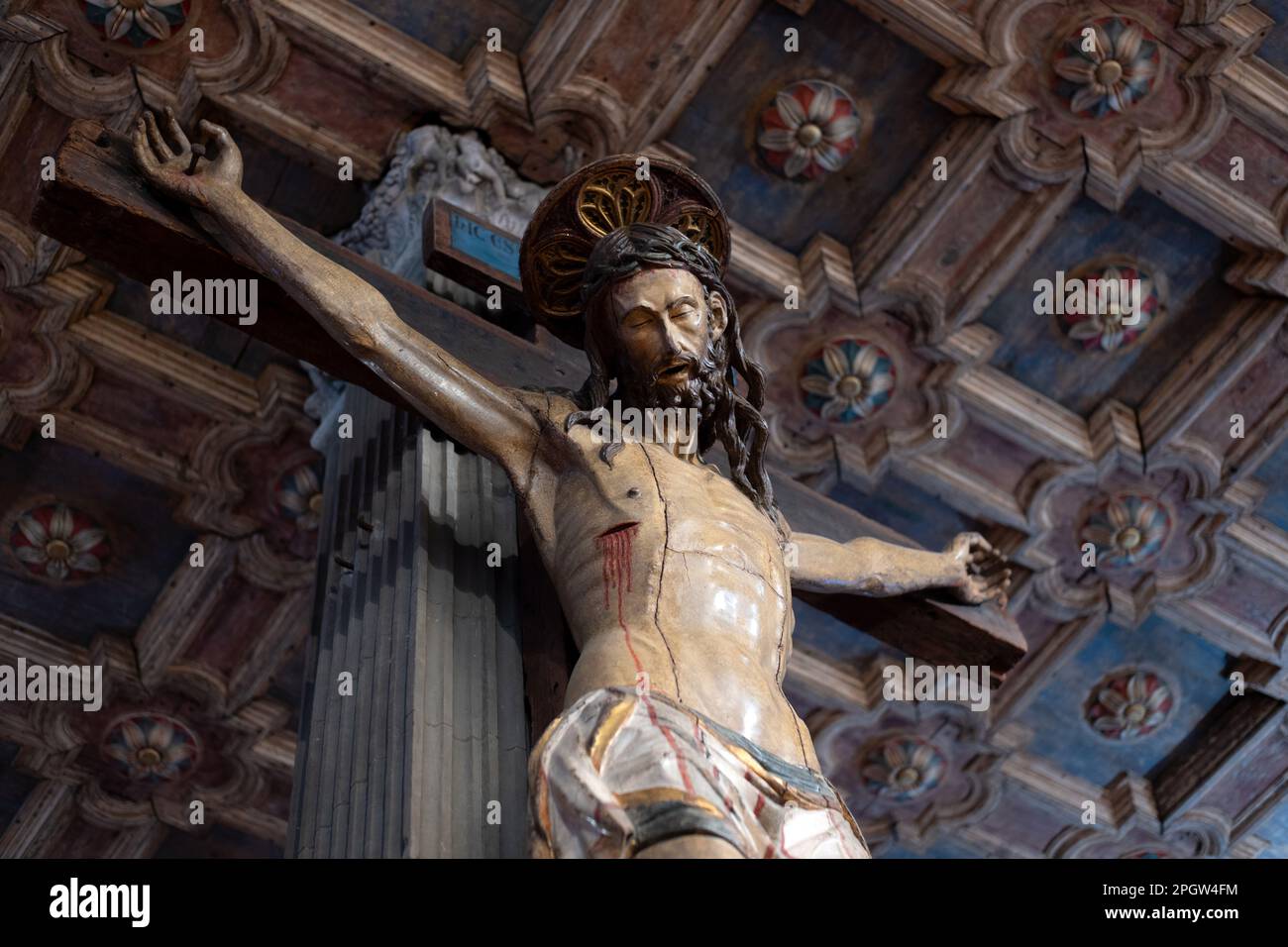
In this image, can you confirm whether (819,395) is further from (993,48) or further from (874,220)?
(993,48)

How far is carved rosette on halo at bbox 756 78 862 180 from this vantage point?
785cm

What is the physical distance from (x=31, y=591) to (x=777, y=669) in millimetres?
5755

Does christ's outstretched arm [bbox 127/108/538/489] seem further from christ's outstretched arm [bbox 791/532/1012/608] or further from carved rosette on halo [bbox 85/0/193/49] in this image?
carved rosette on halo [bbox 85/0/193/49]

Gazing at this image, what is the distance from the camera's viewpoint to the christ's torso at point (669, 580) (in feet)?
12.1

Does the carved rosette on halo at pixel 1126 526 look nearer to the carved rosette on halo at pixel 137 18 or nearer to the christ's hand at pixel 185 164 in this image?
the carved rosette on halo at pixel 137 18

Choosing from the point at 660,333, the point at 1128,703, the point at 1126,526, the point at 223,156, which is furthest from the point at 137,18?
the point at 1128,703

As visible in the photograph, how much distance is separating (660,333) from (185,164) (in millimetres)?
1285

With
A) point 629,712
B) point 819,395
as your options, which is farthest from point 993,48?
point 629,712

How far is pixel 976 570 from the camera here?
5.46m

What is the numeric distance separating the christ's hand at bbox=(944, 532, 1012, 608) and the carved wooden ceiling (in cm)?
294

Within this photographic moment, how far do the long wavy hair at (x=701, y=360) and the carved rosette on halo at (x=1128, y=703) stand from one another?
230 inches

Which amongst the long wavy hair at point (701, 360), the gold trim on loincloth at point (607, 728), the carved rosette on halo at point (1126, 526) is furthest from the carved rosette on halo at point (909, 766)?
the gold trim on loincloth at point (607, 728)

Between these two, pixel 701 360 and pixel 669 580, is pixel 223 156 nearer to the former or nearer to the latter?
pixel 701 360

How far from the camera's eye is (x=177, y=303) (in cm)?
489
